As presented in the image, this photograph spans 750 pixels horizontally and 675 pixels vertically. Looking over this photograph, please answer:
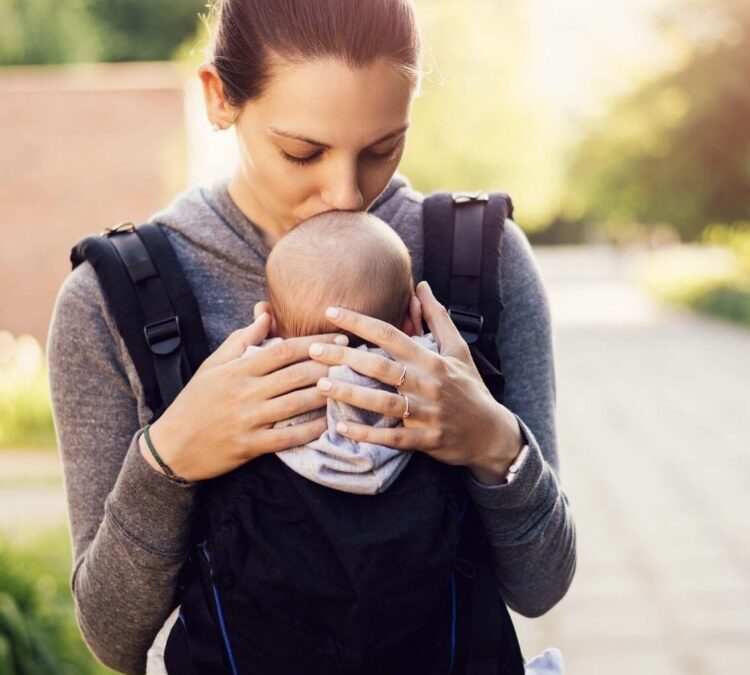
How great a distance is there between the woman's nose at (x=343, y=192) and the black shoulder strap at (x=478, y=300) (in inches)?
7.2

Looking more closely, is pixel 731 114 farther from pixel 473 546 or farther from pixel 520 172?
pixel 473 546

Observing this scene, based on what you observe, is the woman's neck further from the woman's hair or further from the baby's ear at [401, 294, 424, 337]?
the baby's ear at [401, 294, 424, 337]

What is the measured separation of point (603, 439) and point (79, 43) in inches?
724

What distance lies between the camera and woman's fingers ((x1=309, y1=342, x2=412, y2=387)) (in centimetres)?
148

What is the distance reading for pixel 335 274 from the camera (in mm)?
1587

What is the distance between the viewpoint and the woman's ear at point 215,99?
5.80ft

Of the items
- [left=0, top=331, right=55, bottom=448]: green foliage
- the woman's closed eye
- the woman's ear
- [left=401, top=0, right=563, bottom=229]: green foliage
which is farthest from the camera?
[left=401, top=0, right=563, bottom=229]: green foliage

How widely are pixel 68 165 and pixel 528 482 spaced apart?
11.0m

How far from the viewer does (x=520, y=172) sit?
2370 cm

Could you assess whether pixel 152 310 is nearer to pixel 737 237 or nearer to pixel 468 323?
pixel 468 323

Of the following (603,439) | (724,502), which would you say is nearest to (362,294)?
(724,502)

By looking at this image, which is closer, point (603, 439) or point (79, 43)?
point (603, 439)

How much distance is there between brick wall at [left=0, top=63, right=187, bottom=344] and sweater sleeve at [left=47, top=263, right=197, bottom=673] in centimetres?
1017

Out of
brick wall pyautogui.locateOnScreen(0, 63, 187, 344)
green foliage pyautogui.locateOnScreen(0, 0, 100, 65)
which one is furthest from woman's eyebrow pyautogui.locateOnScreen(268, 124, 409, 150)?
green foliage pyautogui.locateOnScreen(0, 0, 100, 65)
